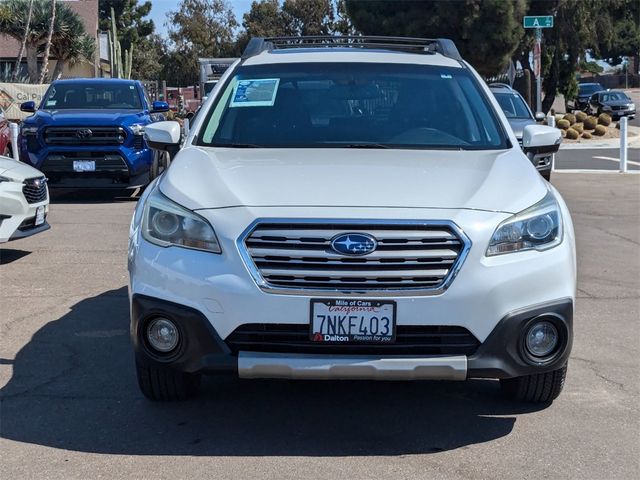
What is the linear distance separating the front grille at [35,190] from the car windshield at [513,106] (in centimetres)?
900

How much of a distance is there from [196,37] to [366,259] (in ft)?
257

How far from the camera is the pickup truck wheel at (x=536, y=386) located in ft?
15.8

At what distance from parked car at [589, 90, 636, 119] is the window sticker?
3999 centimetres

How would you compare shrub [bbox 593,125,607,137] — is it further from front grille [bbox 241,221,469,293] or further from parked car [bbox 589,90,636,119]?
front grille [bbox 241,221,469,293]

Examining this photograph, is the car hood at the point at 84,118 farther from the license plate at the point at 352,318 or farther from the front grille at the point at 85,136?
the license plate at the point at 352,318

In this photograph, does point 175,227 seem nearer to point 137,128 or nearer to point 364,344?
point 364,344

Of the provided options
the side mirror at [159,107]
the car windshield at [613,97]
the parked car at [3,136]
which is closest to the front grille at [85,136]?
the parked car at [3,136]

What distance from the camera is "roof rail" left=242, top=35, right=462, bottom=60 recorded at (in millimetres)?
6406

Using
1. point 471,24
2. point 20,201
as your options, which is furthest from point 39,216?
point 471,24

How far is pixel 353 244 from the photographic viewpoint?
4.21 meters

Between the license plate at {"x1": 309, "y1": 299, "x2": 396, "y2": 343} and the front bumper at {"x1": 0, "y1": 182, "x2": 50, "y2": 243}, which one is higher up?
the license plate at {"x1": 309, "y1": 299, "x2": 396, "y2": 343}

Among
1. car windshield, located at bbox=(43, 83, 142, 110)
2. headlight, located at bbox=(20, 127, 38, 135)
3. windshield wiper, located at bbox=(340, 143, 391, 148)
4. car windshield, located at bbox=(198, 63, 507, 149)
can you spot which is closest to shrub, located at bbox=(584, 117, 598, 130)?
car windshield, located at bbox=(43, 83, 142, 110)

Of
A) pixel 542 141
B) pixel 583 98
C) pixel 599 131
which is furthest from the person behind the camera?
pixel 583 98

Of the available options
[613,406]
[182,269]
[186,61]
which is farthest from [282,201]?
[186,61]
